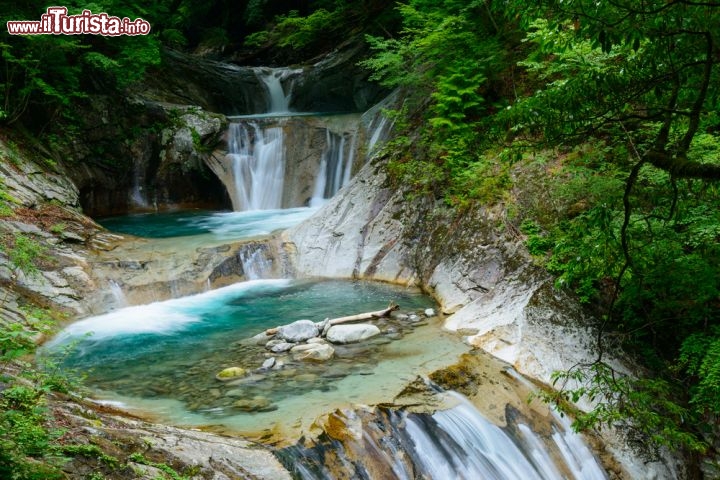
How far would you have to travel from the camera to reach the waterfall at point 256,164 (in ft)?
52.5

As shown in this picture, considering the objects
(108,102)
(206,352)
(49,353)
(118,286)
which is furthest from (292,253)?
(108,102)

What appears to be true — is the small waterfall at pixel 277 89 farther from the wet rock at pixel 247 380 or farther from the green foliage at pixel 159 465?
the green foliage at pixel 159 465

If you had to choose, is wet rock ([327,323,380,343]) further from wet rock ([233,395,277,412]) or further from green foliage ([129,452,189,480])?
green foliage ([129,452,189,480])

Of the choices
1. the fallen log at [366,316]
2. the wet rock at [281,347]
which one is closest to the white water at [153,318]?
the wet rock at [281,347]

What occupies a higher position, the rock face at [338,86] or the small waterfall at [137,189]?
the rock face at [338,86]

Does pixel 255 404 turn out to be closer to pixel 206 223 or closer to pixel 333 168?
pixel 206 223

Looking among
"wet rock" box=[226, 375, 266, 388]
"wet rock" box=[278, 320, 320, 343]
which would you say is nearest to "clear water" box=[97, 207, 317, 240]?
"wet rock" box=[278, 320, 320, 343]

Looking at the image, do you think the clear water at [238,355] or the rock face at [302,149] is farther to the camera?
the rock face at [302,149]

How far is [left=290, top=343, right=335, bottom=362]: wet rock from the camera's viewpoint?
6617 mm

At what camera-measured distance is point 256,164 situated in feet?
53.4

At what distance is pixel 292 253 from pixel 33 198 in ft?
17.4

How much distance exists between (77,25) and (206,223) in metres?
5.75

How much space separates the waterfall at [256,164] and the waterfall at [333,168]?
1.18m

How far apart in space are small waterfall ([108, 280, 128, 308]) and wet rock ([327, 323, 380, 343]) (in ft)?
13.5
